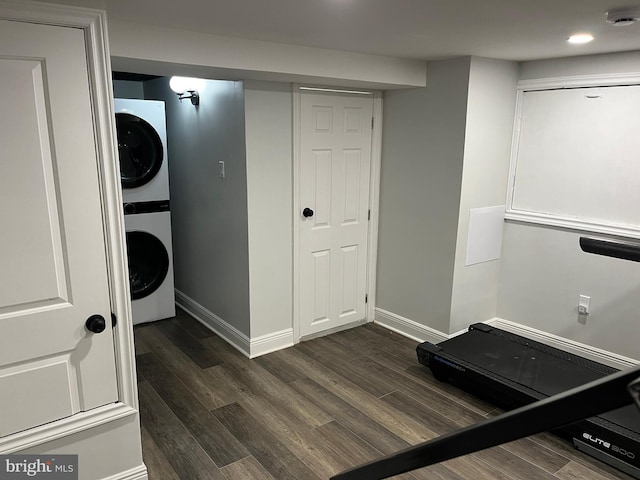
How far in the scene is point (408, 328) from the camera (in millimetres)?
3939

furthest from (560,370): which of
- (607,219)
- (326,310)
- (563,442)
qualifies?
(326,310)

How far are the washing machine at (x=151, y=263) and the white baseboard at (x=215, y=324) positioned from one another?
241mm

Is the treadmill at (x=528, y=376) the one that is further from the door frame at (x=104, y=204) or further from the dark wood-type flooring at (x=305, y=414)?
the door frame at (x=104, y=204)

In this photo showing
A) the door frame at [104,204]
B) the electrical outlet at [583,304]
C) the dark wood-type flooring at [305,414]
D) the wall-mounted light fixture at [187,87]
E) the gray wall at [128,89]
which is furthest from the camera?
the gray wall at [128,89]

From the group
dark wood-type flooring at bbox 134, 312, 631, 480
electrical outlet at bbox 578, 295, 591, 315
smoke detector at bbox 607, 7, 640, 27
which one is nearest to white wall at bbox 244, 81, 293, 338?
dark wood-type flooring at bbox 134, 312, 631, 480

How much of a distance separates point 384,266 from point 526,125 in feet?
5.14

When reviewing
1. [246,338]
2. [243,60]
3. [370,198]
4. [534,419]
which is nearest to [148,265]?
[246,338]

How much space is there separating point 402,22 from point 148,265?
118 inches

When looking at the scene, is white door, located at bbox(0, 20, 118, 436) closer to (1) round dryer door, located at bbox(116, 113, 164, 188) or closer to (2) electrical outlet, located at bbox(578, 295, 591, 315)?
(1) round dryer door, located at bbox(116, 113, 164, 188)

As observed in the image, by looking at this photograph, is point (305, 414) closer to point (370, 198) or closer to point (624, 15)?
point (370, 198)

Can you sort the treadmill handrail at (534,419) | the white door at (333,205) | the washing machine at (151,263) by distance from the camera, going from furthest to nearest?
the washing machine at (151,263) → the white door at (333,205) → the treadmill handrail at (534,419)

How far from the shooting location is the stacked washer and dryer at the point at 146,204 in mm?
3861

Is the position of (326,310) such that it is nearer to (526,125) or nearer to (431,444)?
(526,125)
